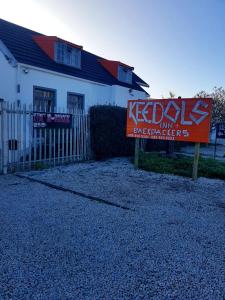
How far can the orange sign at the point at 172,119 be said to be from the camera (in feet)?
25.9

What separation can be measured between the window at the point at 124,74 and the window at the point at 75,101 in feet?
17.7

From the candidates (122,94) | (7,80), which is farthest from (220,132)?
(7,80)

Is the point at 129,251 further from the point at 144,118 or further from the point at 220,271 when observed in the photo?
the point at 144,118

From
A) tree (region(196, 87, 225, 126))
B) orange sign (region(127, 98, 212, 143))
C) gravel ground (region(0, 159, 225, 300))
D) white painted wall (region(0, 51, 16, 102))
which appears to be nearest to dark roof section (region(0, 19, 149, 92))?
white painted wall (region(0, 51, 16, 102))

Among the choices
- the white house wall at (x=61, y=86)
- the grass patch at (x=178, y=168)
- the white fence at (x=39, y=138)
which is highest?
the white house wall at (x=61, y=86)

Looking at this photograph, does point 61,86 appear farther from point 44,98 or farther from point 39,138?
point 39,138

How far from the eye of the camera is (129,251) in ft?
11.7

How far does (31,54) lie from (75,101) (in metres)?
3.29

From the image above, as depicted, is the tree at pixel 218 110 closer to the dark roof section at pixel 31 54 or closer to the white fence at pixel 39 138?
the dark roof section at pixel 31 54

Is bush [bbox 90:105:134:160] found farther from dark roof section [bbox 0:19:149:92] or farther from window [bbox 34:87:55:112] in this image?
dark roof section [bbox 0:19:149:92]

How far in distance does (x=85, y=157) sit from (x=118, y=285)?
26.8ft

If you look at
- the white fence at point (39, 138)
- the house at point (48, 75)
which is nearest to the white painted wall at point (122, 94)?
the house at point (48, 75)

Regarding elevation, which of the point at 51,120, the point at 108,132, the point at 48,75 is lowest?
the point at 108,132

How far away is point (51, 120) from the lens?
9258 millimetres
